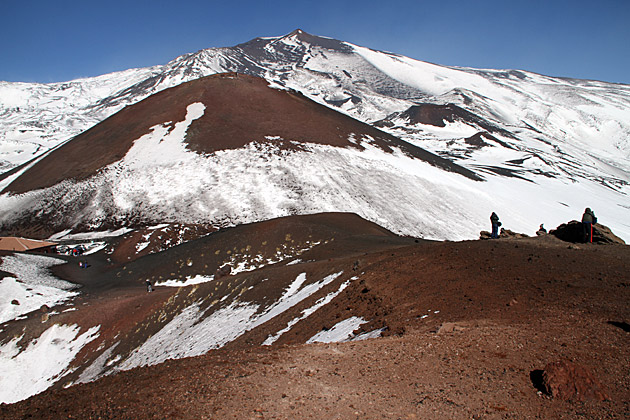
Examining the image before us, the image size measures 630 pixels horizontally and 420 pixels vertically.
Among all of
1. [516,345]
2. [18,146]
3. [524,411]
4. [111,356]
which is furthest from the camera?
[18,146]

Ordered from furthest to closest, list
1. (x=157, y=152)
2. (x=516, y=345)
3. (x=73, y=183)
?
(x=157, y=152), (x=73, y=183), (x=516, y=345)

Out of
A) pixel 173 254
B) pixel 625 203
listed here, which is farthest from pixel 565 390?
pixel 625 203

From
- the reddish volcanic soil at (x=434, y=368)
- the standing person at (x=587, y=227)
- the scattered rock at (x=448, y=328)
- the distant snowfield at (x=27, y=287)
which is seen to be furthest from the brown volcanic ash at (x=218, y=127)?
the scattered rock at (x=448, y=328)

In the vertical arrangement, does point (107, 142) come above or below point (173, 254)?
above

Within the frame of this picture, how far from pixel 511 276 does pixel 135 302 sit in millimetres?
18685

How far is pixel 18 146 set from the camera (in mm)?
140625

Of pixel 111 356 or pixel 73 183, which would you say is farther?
pixel 73 183

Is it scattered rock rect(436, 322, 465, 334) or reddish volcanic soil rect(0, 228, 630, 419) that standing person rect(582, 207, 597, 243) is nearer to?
reddish volcanic soil rect(0, 228, 630, 419)

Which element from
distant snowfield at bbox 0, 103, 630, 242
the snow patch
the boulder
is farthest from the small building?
the boulder

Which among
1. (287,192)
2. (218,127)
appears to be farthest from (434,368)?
(218,127)

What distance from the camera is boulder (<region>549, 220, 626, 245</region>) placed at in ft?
48.4

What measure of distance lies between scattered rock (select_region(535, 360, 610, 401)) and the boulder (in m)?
10.6

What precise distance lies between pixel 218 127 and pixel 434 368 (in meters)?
56.2

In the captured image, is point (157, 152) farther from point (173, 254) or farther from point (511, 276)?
point (511, 276)
